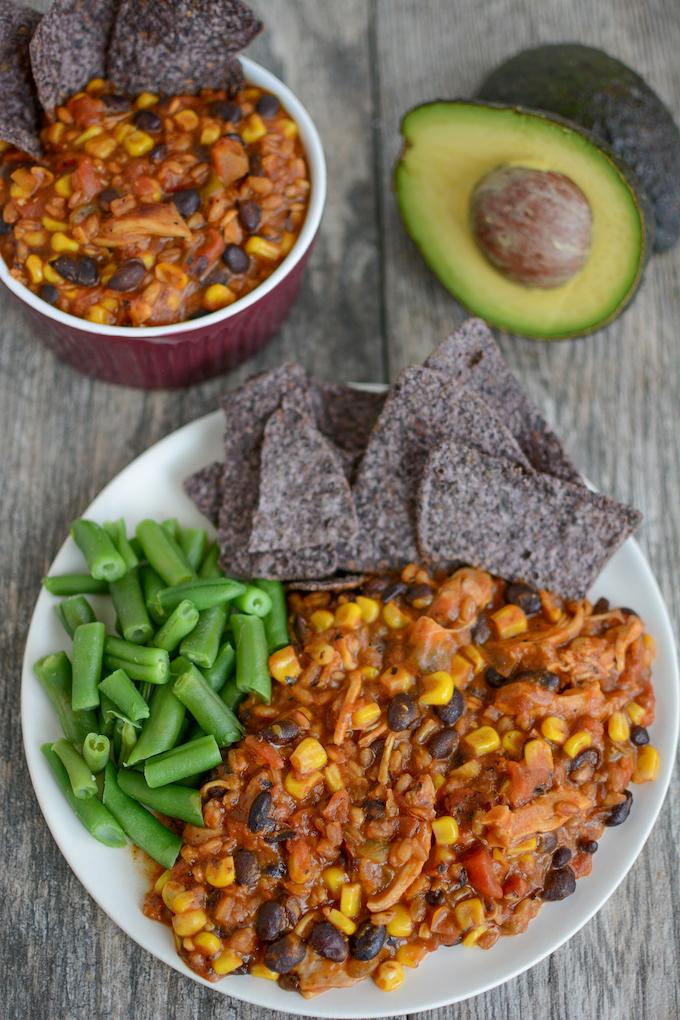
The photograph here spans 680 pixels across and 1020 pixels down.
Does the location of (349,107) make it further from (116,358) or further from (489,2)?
(116,358)

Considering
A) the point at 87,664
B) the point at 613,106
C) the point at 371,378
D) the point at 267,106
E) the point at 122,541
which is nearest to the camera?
the point at 87,664

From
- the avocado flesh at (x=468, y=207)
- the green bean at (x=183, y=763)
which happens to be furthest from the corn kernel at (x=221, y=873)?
the avocado flesh at (x=468, y=207)

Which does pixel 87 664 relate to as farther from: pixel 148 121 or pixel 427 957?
pixel 148 121

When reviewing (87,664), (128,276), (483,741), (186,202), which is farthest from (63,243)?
(483,741)

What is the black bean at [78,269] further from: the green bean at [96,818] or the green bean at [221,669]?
the green bean at [96,818]

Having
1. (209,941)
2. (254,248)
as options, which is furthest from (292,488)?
(209,941)
